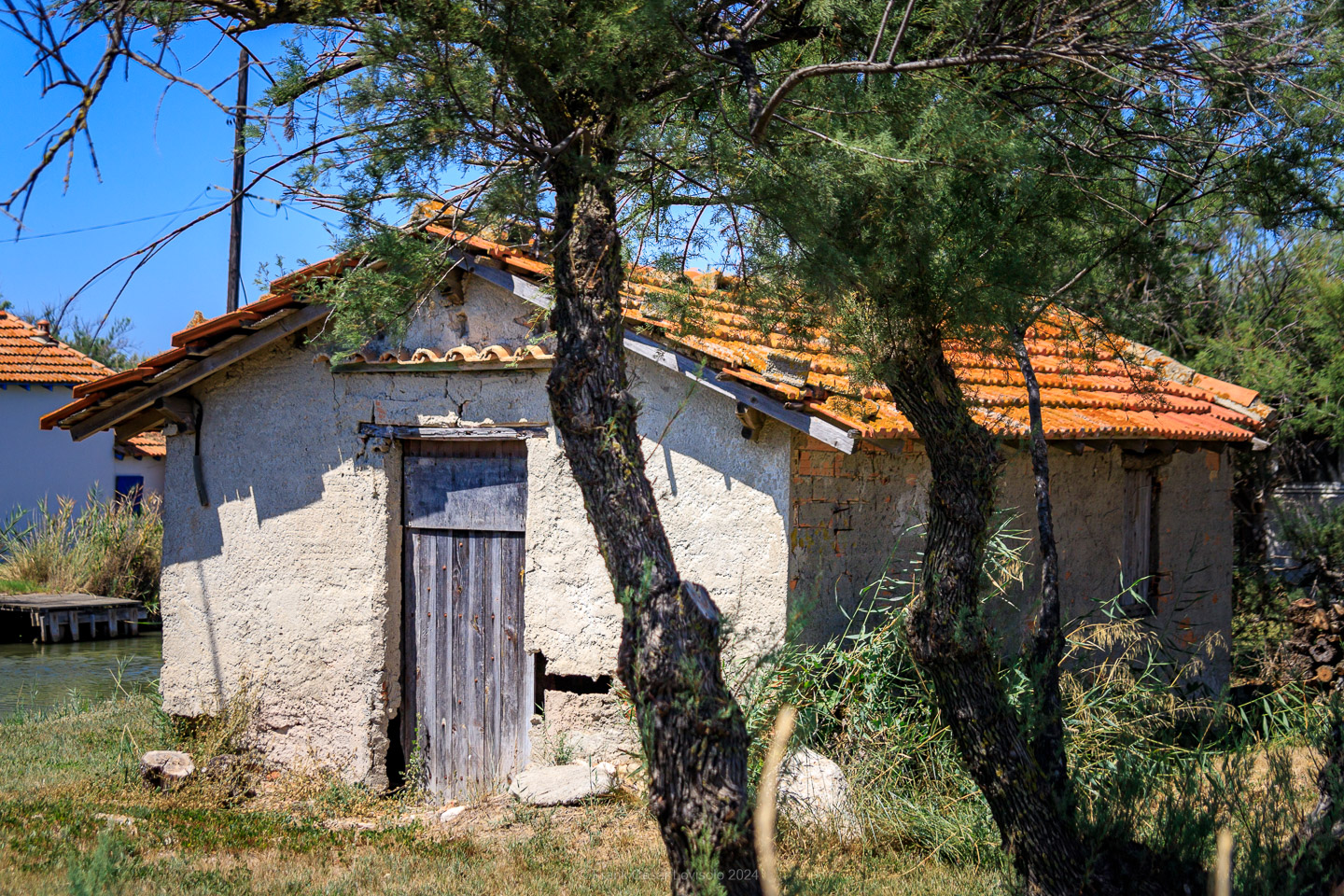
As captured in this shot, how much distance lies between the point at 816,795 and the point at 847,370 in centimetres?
220

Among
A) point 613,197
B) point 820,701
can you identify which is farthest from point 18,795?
point 613,197

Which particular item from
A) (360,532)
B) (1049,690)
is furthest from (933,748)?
(360,532)

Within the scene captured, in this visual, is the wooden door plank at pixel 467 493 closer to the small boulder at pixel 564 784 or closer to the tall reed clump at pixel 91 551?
the small boulder at pixel 564 784

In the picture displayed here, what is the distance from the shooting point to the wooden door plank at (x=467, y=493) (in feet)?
22.5

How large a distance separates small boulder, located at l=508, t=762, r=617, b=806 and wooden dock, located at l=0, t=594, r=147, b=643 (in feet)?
38.0

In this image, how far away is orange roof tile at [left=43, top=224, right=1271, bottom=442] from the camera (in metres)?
5.38

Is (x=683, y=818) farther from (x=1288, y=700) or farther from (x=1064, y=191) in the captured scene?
(x=1288, y=700)

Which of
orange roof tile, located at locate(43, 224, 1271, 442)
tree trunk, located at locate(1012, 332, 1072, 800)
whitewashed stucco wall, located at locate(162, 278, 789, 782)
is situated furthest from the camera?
whitewashed stucco wall, located at locate(162, 278, 789, 782)

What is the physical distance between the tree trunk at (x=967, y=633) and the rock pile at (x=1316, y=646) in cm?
602

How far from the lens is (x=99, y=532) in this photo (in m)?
17.2

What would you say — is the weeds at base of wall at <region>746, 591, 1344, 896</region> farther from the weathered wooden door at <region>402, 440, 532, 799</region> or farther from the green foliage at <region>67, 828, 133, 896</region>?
the green foliage at <region>67, 828, 133, 896</region>

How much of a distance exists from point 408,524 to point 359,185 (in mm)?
3995

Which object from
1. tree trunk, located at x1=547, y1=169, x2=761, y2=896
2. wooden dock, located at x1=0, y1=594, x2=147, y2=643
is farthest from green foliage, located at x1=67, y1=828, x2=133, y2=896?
wooden dock, located at x1=0, y1=594, x2=147, y2=643

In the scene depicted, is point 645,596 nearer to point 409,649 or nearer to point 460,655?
point 460,655
